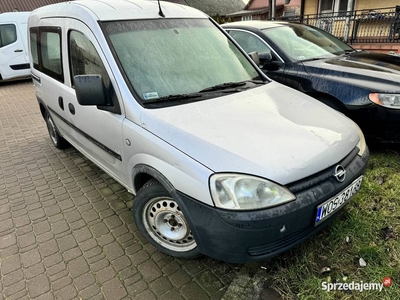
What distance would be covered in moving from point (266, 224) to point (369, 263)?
3.59 ft

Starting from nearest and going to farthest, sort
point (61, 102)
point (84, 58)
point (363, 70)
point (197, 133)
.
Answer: point (197, 133), point (84, 58), point (61, 102), point (363, 70)

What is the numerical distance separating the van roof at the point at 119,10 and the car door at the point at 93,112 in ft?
0.44

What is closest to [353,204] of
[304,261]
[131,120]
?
[304,261]

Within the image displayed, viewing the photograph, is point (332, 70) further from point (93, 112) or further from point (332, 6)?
point (332, 6)

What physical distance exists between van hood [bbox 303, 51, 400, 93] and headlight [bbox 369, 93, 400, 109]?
57 mm

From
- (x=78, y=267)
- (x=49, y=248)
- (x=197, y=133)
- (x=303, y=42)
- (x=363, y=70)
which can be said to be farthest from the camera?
(x=303, y=42)

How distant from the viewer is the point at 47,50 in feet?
12.7

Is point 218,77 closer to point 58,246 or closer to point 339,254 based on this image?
point 339,254

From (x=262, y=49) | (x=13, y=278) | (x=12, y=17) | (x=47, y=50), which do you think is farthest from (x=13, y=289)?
(x=12, y=17)

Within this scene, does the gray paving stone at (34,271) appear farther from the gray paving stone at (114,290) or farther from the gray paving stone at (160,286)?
the gray paving stone at (160,286)

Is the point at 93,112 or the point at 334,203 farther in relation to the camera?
the point at 93,112

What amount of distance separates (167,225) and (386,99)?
111 inches

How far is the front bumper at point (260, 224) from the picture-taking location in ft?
6.05

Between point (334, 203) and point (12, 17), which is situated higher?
point (12, 17)
